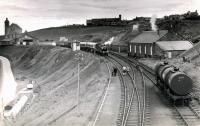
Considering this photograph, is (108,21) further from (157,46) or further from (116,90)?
(116,90)

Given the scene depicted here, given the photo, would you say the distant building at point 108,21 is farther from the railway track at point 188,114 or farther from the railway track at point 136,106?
the railway track at point 188,114

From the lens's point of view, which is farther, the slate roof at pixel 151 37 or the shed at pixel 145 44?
the slate roof at pixel 151 37

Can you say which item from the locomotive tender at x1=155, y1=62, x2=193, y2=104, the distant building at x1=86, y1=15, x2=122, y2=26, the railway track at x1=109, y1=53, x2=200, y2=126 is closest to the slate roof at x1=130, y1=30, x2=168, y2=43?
the locomotive tender at x1=155, y1=62, x2=193, y2=104

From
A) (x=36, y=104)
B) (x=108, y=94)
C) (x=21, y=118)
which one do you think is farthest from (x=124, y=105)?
(x=36, y=104)

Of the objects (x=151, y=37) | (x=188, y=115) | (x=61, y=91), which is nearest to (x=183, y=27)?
(x=151, y=37)

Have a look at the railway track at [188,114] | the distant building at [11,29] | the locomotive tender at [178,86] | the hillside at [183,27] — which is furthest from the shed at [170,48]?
the distant building at [11,29]

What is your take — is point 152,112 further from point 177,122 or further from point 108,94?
Result: point 108,94

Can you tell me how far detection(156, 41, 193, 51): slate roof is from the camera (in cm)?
6685

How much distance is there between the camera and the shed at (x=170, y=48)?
217ft

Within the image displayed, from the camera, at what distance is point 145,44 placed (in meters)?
72.2

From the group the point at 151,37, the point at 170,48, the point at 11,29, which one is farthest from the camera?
the point at 11,29

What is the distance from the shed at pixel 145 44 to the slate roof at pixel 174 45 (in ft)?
6.07

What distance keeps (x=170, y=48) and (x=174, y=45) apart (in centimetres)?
238

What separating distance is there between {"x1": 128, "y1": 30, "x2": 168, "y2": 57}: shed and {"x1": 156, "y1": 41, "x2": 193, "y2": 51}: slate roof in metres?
1.85
